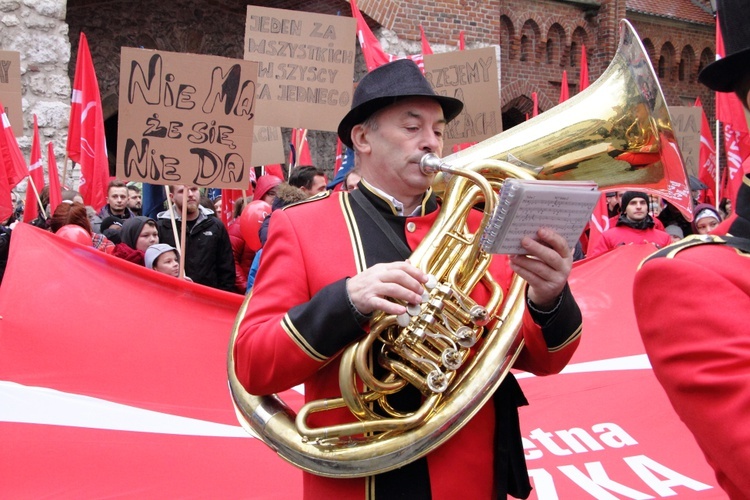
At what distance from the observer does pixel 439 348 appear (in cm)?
200

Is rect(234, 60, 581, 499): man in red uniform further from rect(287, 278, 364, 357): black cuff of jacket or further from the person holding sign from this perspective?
the person holding sign

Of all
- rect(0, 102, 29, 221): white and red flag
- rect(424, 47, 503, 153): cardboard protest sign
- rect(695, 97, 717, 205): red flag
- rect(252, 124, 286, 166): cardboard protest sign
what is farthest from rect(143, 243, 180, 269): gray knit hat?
rect(695, 97, 717, 205): red flag

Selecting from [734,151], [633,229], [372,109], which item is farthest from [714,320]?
[734,151]

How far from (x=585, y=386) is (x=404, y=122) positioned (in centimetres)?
193

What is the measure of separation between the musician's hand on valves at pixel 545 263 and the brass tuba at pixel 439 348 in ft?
0.53

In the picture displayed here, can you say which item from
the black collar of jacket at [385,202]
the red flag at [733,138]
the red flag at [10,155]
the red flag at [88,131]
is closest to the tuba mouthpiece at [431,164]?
the black collar of jacket at [385,202]

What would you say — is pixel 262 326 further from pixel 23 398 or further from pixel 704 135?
pixel 704 135

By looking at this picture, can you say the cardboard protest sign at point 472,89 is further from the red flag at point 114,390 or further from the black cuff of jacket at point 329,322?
the black cuff of jacket at point 329,322

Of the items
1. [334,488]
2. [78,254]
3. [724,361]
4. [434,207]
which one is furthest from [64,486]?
[724,361]

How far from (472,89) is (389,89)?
16.2 ft

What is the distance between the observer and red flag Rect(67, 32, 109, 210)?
780 centimetres

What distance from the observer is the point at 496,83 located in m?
6.98

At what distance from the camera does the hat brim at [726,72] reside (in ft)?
4.08

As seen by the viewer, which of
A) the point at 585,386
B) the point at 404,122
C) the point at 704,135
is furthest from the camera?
the point at 704,135
